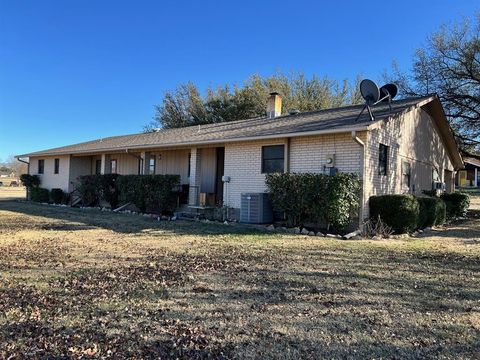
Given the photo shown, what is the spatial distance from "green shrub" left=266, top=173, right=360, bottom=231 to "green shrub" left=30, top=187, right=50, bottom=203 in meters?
15.4

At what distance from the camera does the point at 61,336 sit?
128 inches

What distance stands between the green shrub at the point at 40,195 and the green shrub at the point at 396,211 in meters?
17.6

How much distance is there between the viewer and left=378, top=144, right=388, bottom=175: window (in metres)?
11.5

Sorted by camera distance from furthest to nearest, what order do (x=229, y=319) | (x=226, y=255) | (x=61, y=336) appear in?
(x=226, y=255), (x=229, y=319), (x=61, y=336)

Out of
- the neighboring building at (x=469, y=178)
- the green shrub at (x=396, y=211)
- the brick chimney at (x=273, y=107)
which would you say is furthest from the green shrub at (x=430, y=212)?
the neighboring building at (x=469, y=178)

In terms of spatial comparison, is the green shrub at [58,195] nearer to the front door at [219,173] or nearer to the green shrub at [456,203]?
the front door at [219,173]

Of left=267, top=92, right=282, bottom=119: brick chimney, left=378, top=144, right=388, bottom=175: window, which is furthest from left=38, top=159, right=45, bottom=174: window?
left=378, top=144, right=388, bottom=175: window

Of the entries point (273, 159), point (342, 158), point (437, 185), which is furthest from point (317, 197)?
point (437, 185)

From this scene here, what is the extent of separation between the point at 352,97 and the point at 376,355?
29679mm

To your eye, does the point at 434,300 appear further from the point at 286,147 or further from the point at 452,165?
the point at 452,165

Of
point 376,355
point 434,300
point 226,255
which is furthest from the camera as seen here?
point 226,255

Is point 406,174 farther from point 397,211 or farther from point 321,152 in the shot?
point 321,152

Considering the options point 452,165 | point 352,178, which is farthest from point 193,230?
point 452,165

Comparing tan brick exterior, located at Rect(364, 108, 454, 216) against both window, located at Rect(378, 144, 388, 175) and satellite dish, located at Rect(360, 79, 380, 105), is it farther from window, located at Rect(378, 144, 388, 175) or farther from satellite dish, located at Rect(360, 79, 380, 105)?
satellite dish, located at Rect(360, 79, 380, 105)
